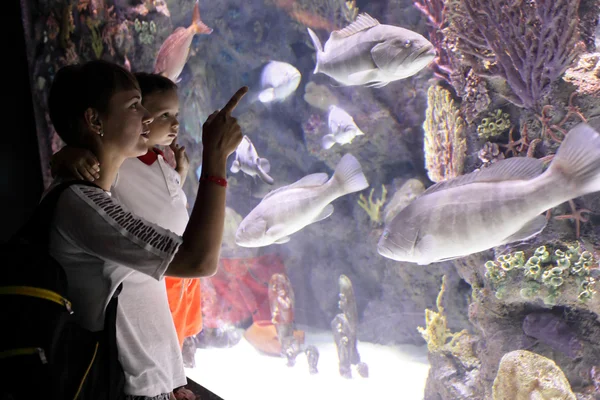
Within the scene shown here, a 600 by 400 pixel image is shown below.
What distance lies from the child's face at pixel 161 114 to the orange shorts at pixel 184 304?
89 centimetres

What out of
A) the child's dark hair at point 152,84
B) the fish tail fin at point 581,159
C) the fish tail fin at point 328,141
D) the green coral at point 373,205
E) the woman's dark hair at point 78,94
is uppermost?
the woman's dark hair at point 78,94

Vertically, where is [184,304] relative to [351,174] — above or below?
below

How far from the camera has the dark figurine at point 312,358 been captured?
4930 millimetres

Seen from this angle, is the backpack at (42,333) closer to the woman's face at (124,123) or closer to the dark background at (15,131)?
the woman's face at (124,123)

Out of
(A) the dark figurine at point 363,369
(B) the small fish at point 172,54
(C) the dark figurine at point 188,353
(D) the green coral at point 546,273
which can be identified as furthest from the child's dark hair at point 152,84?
(A) the dark figurine at point 363,369

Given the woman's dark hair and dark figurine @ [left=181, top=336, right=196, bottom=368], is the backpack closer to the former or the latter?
the woman's dark hair

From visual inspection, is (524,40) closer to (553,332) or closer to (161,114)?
(553,332)

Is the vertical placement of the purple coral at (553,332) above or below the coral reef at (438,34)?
below

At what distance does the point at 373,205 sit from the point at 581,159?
3.54 meters

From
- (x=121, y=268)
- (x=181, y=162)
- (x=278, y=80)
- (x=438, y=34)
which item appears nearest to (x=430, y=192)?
(x=181, y=162)

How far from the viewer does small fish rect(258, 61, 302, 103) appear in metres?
5.36

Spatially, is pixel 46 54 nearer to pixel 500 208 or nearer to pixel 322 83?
pixel 322 83

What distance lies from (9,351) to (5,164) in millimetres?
3144

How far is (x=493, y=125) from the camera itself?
285cm
